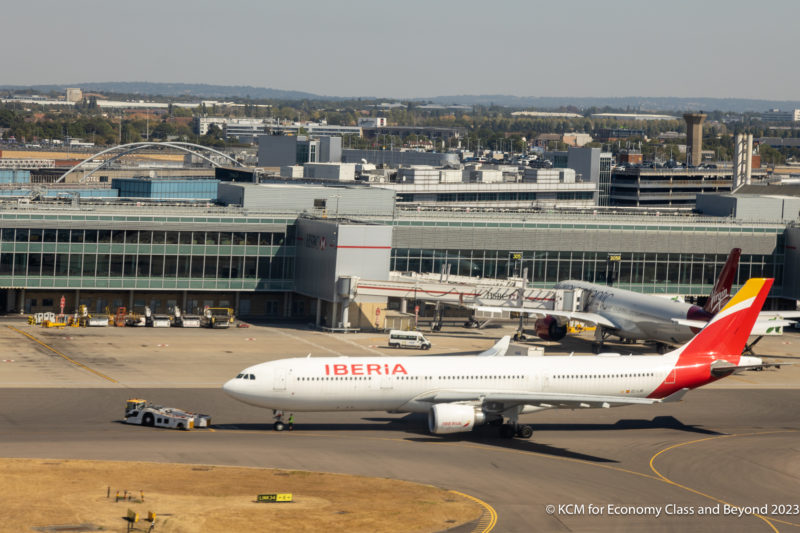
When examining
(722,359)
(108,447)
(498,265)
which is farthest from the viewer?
(498,265)

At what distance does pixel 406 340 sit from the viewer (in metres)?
113

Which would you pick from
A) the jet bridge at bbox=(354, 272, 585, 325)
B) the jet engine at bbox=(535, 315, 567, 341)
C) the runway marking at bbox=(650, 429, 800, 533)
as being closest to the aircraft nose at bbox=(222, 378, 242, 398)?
the runway marking at bbox=(650, 429, 800, 533)

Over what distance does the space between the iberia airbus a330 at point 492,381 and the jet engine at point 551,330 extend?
133 ft

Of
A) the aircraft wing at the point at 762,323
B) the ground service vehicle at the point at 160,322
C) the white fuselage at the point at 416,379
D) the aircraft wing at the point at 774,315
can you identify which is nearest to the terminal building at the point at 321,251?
the ground service vehicle at the point at 160,322

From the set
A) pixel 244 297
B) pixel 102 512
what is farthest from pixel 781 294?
pixel 102 512

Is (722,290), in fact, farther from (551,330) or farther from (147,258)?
(147,258)

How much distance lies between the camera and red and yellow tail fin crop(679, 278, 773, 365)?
254 ft

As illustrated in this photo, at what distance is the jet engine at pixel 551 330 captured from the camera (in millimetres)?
119125

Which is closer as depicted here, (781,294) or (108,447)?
(108,447)

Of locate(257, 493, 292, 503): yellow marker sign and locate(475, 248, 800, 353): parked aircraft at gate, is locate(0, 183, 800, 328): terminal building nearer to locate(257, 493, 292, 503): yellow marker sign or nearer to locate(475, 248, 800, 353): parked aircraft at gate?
locate(475, 248, 800, 353): parked aircraft at gate

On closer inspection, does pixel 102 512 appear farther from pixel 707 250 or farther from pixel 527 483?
pixel 707 250

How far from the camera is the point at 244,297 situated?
135 metres

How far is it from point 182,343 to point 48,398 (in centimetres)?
2925

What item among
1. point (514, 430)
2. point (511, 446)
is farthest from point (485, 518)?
point (514, 430)
